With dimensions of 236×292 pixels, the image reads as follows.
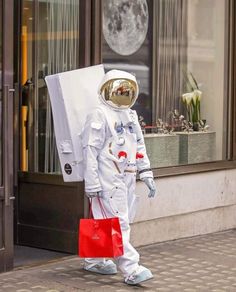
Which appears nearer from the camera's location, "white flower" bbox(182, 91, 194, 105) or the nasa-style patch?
the nasa-style patch

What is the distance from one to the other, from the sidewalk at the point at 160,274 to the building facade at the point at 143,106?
1.00 ft

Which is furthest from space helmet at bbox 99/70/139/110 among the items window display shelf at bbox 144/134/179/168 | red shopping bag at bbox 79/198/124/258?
window display shelf at bbox 144/134/179/168

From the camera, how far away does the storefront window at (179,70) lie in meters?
8.17

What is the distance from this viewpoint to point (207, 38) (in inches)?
357

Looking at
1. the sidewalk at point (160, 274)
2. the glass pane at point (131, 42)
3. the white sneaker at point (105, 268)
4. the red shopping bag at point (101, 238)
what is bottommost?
the sidewalk at point (160, 274)

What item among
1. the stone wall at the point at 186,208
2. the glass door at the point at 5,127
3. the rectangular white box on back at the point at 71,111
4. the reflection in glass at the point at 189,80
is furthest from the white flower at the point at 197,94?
the glass door at the point at 5,127

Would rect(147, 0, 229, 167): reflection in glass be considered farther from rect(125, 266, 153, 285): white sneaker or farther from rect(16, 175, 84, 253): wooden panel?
rect(125, 266, 153, 285): white sneaker

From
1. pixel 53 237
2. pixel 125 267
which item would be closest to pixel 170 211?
pixel 53 237

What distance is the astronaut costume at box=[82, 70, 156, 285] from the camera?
6.18 meters

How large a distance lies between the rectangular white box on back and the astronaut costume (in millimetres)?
196

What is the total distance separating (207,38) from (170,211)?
2.27 m

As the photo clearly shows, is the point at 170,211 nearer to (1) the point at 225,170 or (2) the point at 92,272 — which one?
(1) the point at 225,170

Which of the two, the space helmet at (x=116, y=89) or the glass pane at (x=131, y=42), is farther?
the glass pane at (x=131, y=42)

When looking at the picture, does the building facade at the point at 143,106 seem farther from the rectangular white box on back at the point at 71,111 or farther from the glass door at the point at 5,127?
the rectangular white box on back at the point at 71,111
